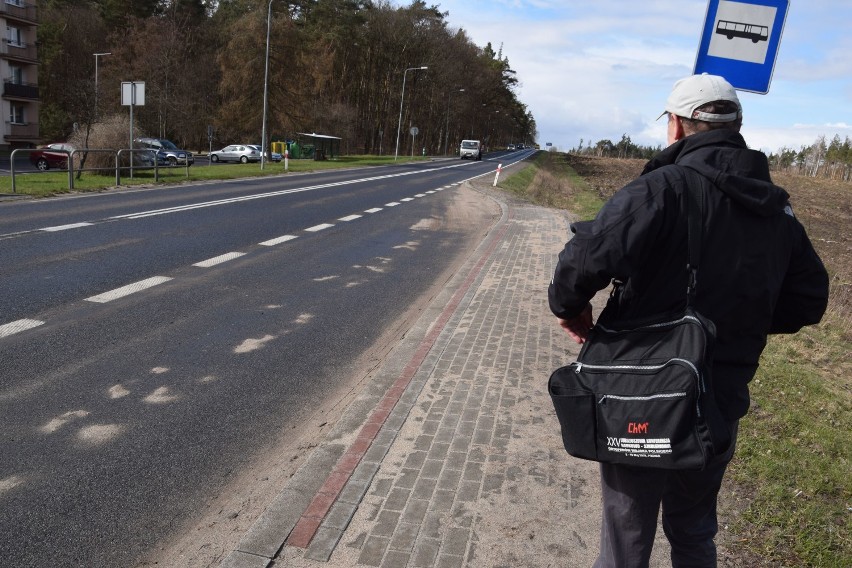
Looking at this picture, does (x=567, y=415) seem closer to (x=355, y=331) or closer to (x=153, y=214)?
(x=355, y=331)

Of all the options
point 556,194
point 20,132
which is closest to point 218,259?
point 556,194

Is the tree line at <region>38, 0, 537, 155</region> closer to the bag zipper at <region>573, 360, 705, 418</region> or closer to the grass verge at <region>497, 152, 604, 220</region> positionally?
the grass verge at <region>497, 152, 604, 220</region>

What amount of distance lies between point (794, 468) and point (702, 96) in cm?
290

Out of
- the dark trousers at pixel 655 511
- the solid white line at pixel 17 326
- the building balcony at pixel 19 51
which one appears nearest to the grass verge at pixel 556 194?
the solid white line at pixel 17 326

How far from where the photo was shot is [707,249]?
2152mm

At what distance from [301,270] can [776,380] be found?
19.9 ft

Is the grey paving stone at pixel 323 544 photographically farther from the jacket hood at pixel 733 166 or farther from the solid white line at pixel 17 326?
the solid white line at pixel 17 326

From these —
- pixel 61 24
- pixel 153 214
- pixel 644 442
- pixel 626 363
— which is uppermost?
→ pixel 61 24

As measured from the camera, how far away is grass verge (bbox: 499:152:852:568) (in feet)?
11.1

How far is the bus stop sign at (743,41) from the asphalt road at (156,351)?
3.56 m

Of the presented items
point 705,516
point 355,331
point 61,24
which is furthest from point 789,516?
point 61,24

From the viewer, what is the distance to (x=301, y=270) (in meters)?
9.70

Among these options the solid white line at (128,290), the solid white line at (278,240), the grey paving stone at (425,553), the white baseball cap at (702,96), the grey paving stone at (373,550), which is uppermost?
the white baseball cap at (702,96)

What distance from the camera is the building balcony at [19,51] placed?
50.4 metres
